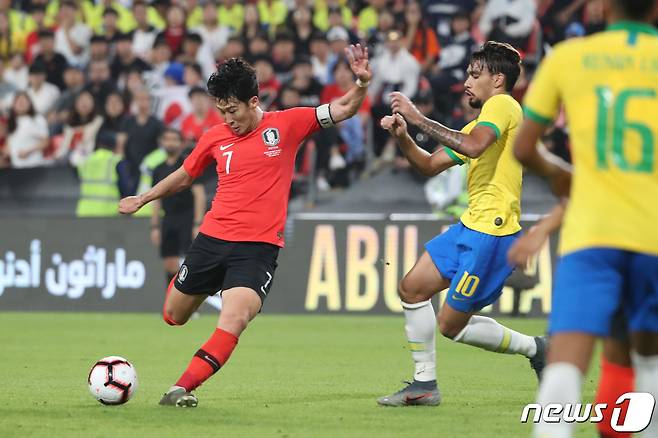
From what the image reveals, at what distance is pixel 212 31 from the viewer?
2162 cm

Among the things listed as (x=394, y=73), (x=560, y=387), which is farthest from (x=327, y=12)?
(x=560, y=387)

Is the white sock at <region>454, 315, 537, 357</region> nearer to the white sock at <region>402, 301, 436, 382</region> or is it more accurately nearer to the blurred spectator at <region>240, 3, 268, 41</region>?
the white sock at <region>402, 301, 436, 382</region>

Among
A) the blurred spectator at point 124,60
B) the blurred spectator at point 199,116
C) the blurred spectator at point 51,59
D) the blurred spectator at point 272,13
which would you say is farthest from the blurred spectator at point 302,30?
the blurred spectator at point 51,59

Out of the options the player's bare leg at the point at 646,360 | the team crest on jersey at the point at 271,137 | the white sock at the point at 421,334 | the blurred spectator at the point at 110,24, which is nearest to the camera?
the player's bare leg at the point at 646,360

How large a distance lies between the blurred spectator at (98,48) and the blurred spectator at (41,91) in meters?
0.89

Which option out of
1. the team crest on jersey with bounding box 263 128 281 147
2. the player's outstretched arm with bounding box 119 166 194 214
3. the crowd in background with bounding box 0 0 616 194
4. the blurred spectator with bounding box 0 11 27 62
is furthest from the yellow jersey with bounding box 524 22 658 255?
the blurred spectator with bounding box 0 11 27 62

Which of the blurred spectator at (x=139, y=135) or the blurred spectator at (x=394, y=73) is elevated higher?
the blurred spectator at (x=394, y=73)

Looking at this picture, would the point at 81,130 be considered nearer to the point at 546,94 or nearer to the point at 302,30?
the point at 302,30

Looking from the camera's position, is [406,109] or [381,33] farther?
[381,33]

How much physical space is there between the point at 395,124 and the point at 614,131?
10.1ft

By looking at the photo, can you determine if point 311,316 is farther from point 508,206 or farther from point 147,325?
point 508,206

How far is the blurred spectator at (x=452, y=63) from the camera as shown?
19266mm

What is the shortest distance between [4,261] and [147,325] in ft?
10.5

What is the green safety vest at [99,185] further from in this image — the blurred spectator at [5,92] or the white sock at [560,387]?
the white sock at [560,387]
